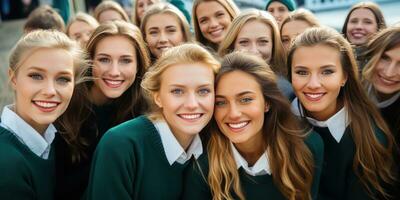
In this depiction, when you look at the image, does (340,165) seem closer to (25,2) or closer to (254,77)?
(254,77)

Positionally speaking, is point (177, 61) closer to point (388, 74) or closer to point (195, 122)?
point (195, 122)

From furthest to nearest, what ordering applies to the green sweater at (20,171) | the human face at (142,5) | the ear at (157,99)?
1. the human face at (142,5)
2. the ear at (157,99)
3. the green sweater at (20,171)

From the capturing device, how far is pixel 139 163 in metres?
1.76

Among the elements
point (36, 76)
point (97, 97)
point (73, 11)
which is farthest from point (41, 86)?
point (73, 11)

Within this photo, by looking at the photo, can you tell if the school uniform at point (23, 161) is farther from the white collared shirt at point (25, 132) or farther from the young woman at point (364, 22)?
the young woman at point (364, 22)

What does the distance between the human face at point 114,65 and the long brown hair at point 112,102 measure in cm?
4

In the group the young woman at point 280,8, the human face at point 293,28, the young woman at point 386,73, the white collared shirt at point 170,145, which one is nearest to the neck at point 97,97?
the white collared shirt at point 170,145

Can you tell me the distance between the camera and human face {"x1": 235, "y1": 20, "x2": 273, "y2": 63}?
8.69ft

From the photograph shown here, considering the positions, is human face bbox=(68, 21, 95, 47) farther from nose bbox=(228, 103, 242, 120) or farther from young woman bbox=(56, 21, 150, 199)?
nose bbox=(228, 103, 242, 120)

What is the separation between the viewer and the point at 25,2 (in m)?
7.55

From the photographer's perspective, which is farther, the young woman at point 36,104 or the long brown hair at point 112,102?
the long brown hair at point 112,102

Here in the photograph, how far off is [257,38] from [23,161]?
163 centimetres

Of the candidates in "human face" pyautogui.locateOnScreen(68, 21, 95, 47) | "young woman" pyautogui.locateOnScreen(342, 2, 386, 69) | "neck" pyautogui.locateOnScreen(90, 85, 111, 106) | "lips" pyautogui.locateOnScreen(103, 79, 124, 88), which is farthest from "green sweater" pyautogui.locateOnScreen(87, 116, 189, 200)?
"young woman" pyautogui.locateOnScreen(342, 2, 386, 69)

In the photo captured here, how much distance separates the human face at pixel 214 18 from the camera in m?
3.14
